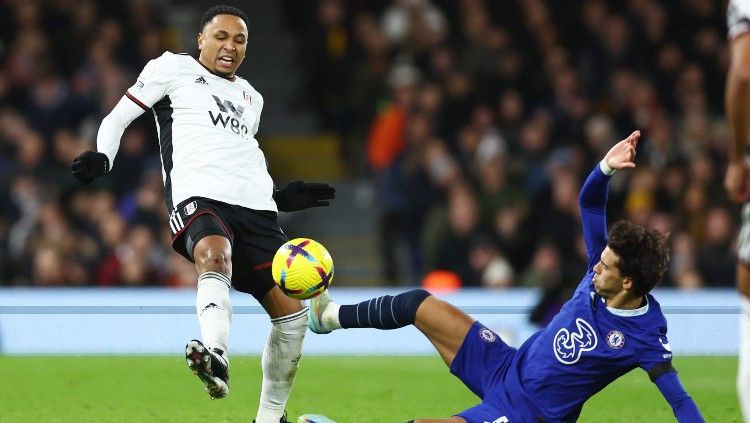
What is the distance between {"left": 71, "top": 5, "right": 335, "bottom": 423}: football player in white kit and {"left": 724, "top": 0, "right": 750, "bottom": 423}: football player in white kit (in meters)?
2.32

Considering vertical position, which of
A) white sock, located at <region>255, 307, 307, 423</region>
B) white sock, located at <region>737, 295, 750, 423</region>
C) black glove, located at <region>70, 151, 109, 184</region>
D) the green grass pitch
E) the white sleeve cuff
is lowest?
the green grass pitch

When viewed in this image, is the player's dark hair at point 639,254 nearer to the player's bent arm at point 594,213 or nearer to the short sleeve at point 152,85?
the player's bent arm at point 594,213

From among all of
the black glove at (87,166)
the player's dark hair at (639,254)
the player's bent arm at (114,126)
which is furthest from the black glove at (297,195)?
the player's dark hair at (639,254)

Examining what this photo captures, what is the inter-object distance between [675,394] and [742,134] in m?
1.35

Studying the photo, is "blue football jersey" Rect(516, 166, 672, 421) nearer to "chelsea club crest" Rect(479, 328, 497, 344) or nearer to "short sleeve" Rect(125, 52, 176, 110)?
"chelsea club crest" Rect(479, 328, 497, 344)

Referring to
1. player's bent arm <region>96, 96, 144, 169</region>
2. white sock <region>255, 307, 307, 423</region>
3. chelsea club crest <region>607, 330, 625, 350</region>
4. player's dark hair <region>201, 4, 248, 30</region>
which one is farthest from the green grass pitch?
player's dark hair <region>201, 4, 248, 30</region>

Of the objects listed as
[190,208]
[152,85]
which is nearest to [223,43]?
[152,85]

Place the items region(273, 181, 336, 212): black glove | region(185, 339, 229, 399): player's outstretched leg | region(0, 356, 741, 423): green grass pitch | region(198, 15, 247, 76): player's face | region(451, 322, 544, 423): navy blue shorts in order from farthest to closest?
region(0, 356, 741, 423): green grass pitch, region(273, 181, 336, 212): black glove, region(198, 15, 247, 76): player's face, region(451, 322, 544, 423): navy blue shorts, region(185, 339, 229, 399): player's outstretched leg

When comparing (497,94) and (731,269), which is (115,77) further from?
(731,269)

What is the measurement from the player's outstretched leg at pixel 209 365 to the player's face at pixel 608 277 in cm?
165

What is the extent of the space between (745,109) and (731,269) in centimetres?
792

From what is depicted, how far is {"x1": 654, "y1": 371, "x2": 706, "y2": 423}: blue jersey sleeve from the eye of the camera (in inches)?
202

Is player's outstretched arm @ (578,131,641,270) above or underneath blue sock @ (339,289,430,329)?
above

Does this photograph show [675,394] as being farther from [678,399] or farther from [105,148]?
[105,148]
